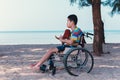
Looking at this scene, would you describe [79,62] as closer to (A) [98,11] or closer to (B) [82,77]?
(B) [82,77]

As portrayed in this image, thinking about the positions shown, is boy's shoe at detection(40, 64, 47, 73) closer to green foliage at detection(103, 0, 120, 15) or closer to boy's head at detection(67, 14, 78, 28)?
boy's head at detection(67, 14, 78, 28)

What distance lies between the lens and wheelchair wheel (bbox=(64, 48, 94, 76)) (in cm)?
711

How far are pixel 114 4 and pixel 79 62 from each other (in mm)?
9857

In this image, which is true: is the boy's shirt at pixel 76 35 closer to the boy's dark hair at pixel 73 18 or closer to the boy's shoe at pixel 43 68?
the boy's dark hair at pixel 73 18

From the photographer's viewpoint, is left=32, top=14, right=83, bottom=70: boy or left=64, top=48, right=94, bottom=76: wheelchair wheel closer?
left=64, top=48, right=94, bottom=76: wheelchair wheel

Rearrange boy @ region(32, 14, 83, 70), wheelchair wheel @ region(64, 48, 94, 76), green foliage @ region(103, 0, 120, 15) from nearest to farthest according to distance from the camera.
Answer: wheelchair wheel @ region(64, 48, 94, 76) < boy @ region(32, 14, 83, 70) < green foliage @ region(103, 0, 120, 15)

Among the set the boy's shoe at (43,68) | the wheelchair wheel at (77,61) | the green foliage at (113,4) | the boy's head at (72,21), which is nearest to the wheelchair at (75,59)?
the wheelchair wheel at (77,61)

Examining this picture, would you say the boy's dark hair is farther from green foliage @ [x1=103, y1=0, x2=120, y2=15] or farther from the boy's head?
green foliage @ [x1=103, y1=0, x2=120, y2=15]

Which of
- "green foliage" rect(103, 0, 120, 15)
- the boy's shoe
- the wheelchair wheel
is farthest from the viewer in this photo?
"green foliage" rect(103, 0, 120, 15)

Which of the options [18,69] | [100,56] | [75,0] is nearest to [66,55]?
[18,69]

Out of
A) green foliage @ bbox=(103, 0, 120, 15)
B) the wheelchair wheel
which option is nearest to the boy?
the wheelchair wheel

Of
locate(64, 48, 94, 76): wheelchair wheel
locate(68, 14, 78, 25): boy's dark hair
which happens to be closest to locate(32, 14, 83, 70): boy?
locate(68, 14, 78, 25): boy's dark hair

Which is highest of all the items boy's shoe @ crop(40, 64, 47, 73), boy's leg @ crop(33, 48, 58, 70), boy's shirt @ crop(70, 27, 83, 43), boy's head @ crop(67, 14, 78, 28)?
boy's head @ crop(67, 14, 78, 28)

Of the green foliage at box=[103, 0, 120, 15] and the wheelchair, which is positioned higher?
the green foliage at box=[103, 0, 120, 15]
